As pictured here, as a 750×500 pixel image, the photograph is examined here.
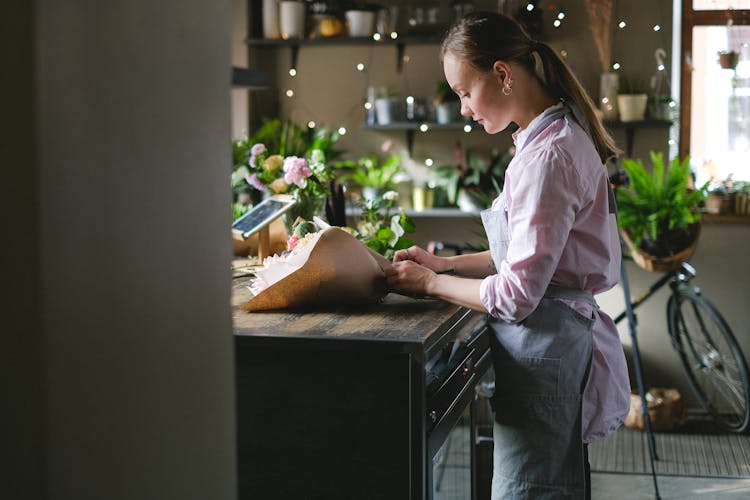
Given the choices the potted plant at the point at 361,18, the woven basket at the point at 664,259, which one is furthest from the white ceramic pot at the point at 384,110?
the woven basket at the point at 664,259

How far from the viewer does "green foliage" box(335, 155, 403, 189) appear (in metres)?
5.18

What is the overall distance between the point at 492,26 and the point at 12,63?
4.47 feet

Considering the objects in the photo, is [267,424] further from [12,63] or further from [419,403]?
[12,63]

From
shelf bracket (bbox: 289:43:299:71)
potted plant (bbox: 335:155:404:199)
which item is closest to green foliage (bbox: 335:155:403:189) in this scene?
potted plant (bbox: 335:155:404:199)

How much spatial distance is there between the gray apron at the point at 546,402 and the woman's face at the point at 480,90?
1.29ft

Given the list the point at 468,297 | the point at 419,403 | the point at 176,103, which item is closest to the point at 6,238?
the point at 176,103

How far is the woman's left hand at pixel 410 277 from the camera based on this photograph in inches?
79.7

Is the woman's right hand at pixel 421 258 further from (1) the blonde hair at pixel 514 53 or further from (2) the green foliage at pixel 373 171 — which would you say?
(2) the green foliage at pixel 373 171

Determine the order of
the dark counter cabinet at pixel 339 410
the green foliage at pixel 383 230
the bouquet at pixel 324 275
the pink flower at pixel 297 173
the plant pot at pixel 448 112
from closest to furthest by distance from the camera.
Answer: the dark counter cabinet at pixel 339 410, the bouquet at pixel 324 275, the green foliage at pixel 383 230, the pink flower at pixel 297 173, the plant pot at pixel 448 112

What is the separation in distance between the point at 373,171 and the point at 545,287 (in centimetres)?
349

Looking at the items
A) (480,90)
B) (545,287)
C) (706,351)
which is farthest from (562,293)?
(706,351)

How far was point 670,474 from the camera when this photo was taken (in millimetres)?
3861

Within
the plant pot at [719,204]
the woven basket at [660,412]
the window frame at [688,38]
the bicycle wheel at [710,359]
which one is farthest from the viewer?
the window frame at [688,38]

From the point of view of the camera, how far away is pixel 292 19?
17.0 feet
